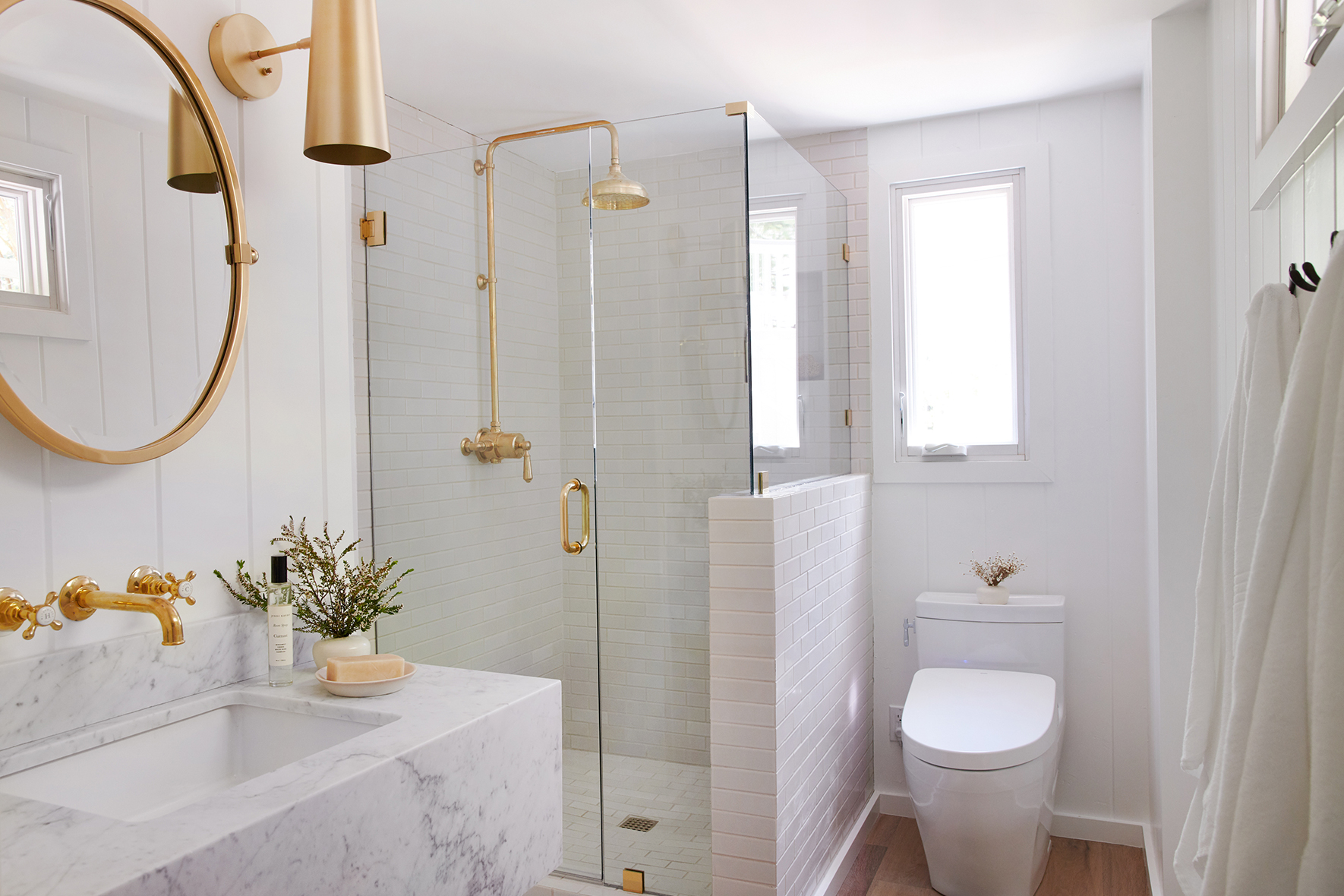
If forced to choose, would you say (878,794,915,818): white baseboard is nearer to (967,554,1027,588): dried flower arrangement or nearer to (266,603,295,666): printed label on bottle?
(967,554,1027,588): dried flower arrangement

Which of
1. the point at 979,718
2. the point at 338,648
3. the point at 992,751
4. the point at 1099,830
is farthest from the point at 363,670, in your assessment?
the point at 1099,830

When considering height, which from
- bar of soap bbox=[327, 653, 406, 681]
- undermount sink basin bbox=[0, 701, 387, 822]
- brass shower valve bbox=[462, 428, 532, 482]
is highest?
brass shower valve bbox=[462, 428, 532, 482]

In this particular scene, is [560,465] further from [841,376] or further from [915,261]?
[915,261]

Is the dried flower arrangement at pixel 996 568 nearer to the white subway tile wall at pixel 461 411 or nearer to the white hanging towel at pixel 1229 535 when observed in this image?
the white subway tile wall at pixel 461 411

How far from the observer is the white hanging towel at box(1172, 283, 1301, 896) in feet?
3.41

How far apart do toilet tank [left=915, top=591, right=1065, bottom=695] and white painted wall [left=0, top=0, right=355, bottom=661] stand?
6.49 ft

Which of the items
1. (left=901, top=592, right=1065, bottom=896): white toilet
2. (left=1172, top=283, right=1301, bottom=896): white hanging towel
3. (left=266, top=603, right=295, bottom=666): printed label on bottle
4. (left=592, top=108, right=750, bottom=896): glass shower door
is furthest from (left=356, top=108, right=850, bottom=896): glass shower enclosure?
(left=1172, top=283, right=1301, bottom=896): white hanging towel

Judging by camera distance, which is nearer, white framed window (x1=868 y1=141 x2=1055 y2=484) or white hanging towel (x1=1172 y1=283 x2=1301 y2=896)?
white hanging towel (x1=1172 y1=283 x2=1301 y2=896)

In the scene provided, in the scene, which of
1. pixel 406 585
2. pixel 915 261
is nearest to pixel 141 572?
pixel 406 585

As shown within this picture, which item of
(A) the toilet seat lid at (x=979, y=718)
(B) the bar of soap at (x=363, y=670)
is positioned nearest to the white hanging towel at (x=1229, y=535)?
(A) the toilet seat lid at (x=979, y=718)

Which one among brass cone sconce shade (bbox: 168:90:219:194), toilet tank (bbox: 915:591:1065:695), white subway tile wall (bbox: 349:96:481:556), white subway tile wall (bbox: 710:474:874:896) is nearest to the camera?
brass cone sconce shade (bbox: 168:90:219:194)

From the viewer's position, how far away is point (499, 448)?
2.38 meters

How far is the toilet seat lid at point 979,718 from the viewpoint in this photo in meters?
2.33

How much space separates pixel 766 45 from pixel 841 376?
113 centimetres
